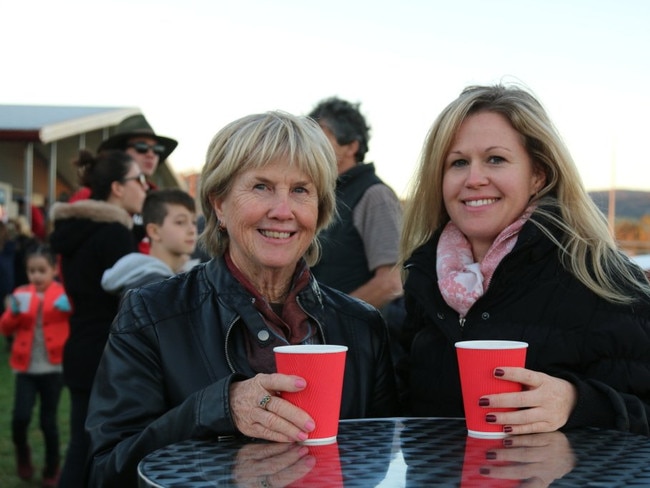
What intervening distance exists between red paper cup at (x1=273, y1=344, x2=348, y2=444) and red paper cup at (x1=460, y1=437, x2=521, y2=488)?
0.31 metres

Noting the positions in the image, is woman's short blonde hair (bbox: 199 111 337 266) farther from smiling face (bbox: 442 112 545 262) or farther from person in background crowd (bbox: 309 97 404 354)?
person in background crowd (bbox: 309 97 404 354)

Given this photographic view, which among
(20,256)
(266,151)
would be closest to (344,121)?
(266,151)

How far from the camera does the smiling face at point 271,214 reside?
2.43 meters

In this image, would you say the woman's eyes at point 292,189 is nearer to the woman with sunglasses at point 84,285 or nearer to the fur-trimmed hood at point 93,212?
the woman with sunglasses at point 84,285

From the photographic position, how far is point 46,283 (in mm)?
8141

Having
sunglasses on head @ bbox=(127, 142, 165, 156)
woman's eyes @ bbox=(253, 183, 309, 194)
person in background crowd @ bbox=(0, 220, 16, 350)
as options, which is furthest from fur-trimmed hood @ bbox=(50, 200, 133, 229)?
person in background crowd @ bbox=(0, 220, 16, 350)

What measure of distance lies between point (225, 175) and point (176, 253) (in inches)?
88.9

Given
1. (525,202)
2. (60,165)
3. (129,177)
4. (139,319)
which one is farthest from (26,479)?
(60,165)

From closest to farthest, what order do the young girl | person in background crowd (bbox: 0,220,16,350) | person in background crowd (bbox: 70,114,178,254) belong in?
person in background crowd (bbox: 70,114,178,254) < the young girl < person in background crowd (bbox: 0,220,16,350)

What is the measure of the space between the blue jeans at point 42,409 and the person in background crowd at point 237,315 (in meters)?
4.05

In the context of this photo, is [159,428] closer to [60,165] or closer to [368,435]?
[368,435]

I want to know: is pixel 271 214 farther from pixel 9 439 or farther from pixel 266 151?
pixel 9 439

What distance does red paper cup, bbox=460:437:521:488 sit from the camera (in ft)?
5.07

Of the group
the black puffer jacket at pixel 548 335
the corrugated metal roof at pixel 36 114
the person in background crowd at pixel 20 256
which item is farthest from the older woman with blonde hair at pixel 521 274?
the corrugated metal roof at pixel 36 114
